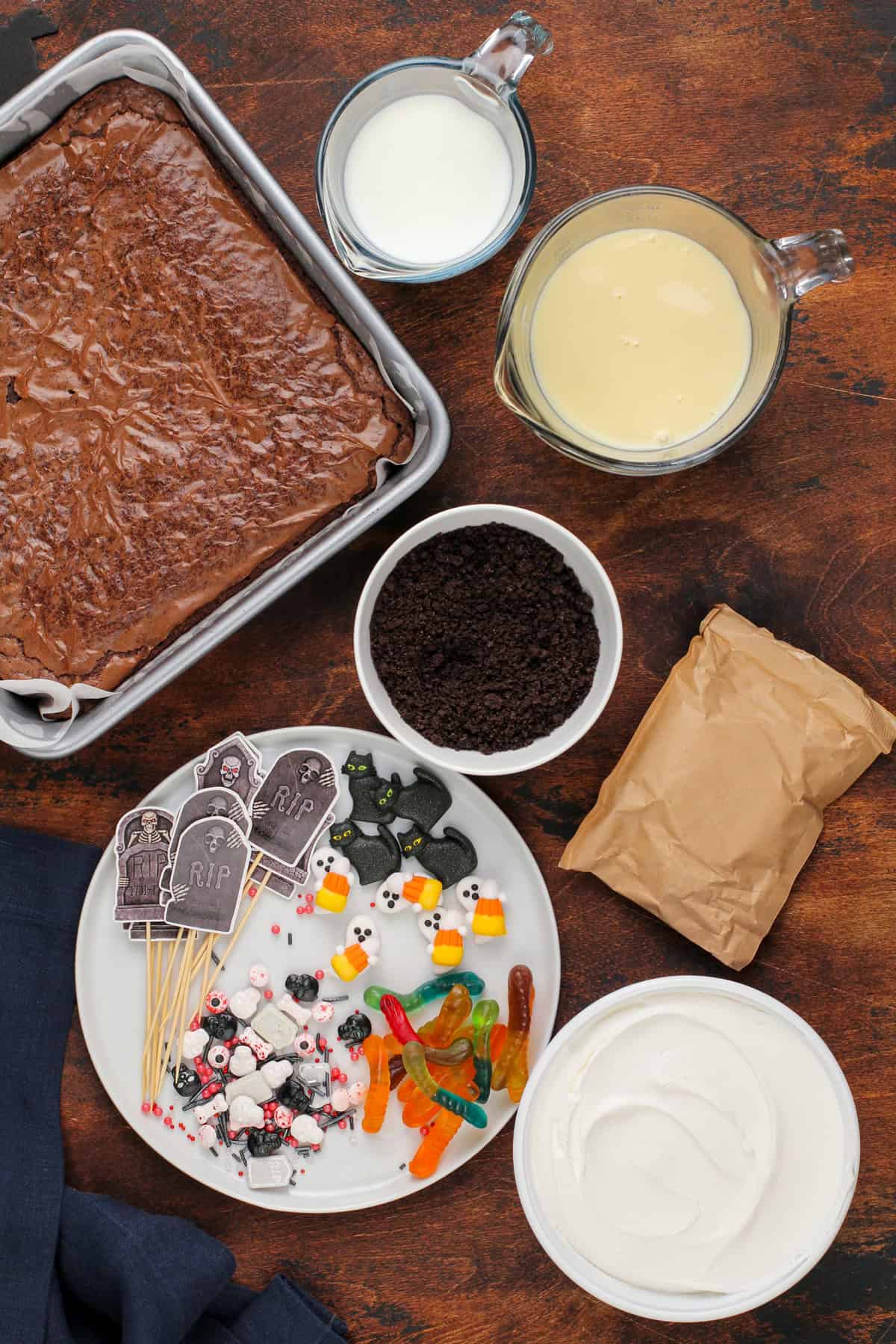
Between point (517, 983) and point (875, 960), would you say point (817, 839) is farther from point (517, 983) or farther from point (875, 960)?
point (517, 983)

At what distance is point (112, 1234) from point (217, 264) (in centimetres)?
147

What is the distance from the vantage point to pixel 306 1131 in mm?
1536

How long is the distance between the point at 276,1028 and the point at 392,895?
29 cm

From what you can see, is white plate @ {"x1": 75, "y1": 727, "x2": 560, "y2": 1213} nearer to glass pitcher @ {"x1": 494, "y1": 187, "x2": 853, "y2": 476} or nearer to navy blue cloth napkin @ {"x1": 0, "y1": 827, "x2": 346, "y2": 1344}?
navy blue cloth napkin @ {"x1": 0, "y1": 827, "x2": 346, "y2": 1344}

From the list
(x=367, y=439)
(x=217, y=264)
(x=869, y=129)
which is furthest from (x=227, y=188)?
(x=869, y=129)

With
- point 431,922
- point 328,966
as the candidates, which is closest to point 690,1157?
point 431,922

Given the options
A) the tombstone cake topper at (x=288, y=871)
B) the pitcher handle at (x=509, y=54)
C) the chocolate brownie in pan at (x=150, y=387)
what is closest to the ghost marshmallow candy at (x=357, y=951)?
the tombstone cake topper at (x=288, y=871)

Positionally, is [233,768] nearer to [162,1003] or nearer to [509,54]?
[162,1003]

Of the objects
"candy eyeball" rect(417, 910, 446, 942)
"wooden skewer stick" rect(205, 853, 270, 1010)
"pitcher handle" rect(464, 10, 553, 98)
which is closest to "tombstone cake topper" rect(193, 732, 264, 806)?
"wooden skewer stick" rect(205, 853, 270, 1010)

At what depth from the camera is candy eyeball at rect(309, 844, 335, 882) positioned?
5.08 ft

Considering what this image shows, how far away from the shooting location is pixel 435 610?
1.45m

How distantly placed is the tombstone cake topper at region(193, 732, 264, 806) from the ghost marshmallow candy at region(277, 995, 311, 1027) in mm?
324

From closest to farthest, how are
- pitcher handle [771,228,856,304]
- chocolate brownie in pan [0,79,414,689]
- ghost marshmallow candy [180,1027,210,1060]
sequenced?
pitcher handle [771,228,856,304]
chocolate brownie in pan [0,79,414,689]
ghost marshmallow candy [180,1027,210,1060]

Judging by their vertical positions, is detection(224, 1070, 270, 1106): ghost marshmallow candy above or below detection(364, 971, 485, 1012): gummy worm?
above
